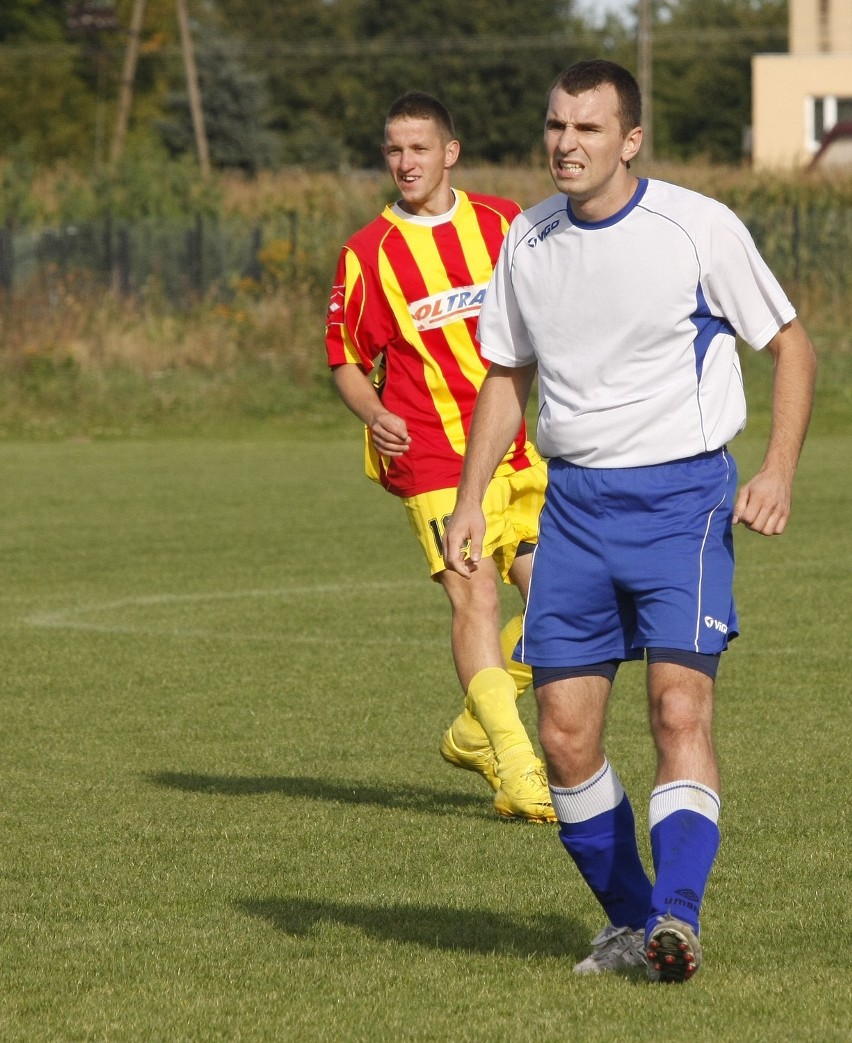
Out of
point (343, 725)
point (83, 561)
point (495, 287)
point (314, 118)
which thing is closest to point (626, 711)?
point (343, 725)

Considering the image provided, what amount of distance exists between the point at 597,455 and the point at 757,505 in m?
0.41

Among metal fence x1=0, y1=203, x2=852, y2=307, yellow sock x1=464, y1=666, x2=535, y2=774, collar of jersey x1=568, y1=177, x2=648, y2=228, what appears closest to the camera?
collar of jersey x1=568, y1=177, x2=648, y2=228

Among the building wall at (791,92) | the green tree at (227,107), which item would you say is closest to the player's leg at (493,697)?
the building wall at (791,92)

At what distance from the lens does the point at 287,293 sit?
2600 cm

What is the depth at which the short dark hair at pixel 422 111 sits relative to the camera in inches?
258

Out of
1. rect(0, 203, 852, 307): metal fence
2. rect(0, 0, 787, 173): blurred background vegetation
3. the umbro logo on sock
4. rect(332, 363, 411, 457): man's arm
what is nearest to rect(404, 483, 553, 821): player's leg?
rect(332, 363, 411, 457): man's arm

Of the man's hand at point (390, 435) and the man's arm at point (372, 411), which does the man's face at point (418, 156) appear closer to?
the man's arm at point (372, 411)

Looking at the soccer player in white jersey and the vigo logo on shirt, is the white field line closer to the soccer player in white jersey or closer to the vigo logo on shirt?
the vigo logo on shirt

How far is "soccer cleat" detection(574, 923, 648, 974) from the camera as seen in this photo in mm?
4375

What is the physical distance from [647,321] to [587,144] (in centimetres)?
41

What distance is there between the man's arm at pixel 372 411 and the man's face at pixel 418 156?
652 millimetres

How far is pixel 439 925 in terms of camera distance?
4.89 m

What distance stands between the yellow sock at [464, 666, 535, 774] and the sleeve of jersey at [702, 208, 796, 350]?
7.24ft

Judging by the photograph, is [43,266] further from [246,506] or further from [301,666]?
[301,666]
